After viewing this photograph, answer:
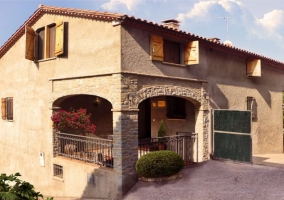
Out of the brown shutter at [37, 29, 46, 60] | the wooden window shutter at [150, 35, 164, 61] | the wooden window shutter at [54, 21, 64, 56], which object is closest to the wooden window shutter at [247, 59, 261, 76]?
the wooden window shutter at [150, 35, 164, 61]

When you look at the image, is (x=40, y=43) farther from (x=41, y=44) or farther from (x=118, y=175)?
(x=118, y=175)

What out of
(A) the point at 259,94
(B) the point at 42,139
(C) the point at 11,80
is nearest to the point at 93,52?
(B) the point at 42,139

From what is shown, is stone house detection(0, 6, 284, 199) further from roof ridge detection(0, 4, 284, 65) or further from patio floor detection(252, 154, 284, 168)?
patio floor detection(252, 154, 284, 168)

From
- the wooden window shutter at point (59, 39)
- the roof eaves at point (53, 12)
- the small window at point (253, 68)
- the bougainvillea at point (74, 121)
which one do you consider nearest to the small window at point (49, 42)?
the roof eaves at point (53, 12)

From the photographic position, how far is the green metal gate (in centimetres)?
1144

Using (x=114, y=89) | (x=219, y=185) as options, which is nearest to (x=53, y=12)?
(x=114, y=89)

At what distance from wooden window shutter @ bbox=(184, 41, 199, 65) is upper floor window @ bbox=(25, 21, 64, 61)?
5.37 m

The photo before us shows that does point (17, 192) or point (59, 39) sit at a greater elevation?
point (59, 39)

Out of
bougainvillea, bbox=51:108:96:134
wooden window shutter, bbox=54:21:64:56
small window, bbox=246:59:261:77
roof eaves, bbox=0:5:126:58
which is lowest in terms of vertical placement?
bougainvillea, bbox=51:108:96:134

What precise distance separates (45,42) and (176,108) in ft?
23.6

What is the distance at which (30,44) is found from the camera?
13312mm

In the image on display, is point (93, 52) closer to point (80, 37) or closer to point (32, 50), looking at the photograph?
point (80, 37)

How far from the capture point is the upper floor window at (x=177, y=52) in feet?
35.4

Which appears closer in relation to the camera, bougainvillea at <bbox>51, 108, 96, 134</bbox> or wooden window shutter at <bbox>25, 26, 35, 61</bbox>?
bougainvillea at <bbox>51, 108, 96, 134</bbox>
